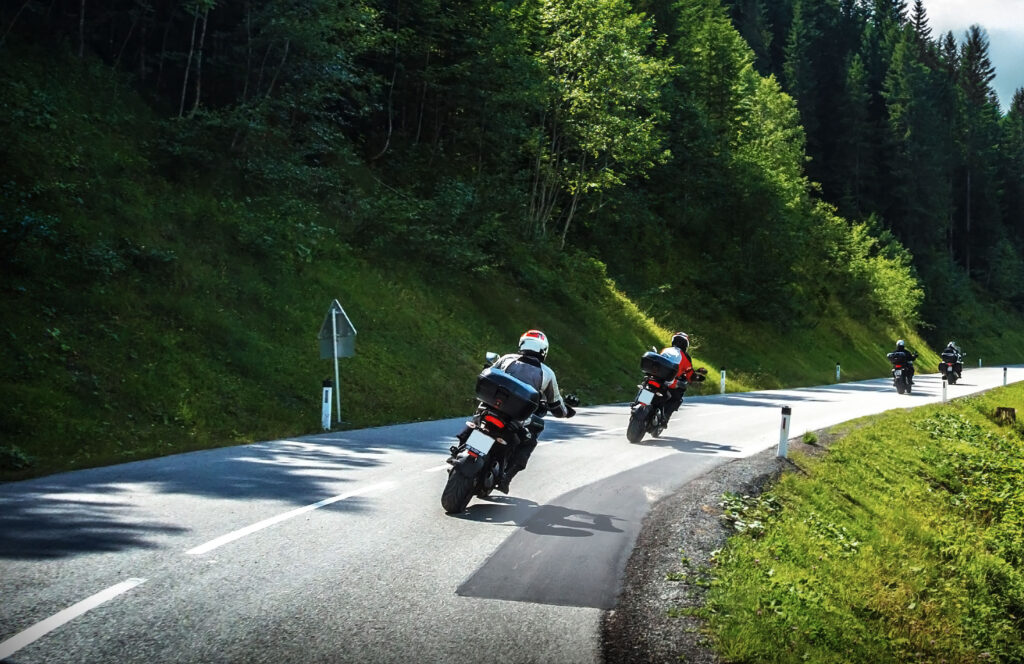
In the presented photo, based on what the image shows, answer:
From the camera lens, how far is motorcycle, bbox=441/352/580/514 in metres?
8.50

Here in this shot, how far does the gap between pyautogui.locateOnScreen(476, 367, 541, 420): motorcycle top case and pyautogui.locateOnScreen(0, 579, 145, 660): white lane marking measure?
380 centimetres

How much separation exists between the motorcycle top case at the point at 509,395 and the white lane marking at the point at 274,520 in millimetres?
1808

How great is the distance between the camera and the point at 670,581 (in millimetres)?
6348

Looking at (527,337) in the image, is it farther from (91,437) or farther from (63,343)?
(63,343)

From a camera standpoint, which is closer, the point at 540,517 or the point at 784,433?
the point at 540,517

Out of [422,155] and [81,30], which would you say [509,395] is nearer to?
[81,30]

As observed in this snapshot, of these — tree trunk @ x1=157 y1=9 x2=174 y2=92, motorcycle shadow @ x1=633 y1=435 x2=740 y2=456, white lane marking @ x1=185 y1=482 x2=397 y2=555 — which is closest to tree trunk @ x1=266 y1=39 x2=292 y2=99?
tree trunk @ x1=157 y1=9 x2=174 y2=92

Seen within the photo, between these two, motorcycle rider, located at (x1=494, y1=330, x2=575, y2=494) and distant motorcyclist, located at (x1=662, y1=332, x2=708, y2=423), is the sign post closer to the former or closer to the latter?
distant motorcyclist, located at (x1=662, y1=332, x2=708, y2=423)

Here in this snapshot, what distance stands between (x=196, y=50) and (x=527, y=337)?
21682 mm

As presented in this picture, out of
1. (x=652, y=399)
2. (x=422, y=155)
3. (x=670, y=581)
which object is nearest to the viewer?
(x=670, y=581)

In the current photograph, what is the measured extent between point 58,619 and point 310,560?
A: 1.88 m

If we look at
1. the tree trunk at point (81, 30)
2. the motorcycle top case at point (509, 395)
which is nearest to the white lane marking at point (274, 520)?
the motorcycle top case at point (509, 395)

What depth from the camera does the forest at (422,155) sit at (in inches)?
822

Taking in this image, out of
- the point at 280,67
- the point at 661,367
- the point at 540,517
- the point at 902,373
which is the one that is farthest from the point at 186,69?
the point at 902,373
